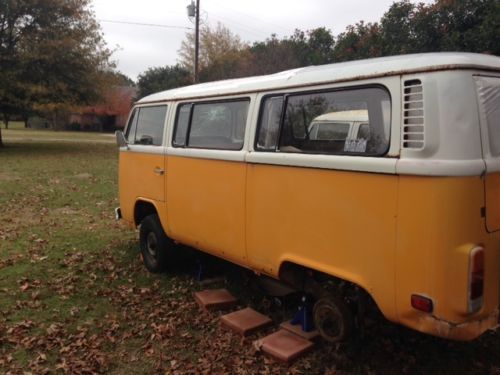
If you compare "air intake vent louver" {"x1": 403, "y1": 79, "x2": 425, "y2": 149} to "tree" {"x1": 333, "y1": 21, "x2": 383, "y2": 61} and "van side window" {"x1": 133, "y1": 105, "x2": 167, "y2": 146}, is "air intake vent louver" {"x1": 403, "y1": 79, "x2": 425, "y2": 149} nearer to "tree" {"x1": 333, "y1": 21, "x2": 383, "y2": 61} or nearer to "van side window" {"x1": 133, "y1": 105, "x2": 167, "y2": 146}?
"van side window" {"x1": 133, "y1": 105, "x2": 167, "y2": 146}

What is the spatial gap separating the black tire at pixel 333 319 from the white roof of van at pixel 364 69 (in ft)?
5.36

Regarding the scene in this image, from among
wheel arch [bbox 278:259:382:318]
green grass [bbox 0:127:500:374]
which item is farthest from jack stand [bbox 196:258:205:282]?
wheel arch [bbox 278:259:382:318]

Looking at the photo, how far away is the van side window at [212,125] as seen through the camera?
4285 millimetres

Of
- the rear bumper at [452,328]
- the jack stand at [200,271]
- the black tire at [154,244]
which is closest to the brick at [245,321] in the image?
the jack stand at [200,271]

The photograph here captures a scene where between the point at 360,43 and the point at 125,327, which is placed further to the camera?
the point at 360,43

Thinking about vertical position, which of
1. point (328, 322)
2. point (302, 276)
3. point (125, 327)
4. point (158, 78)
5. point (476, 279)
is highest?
point (158, 78)

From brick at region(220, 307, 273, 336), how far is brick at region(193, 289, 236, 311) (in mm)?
263

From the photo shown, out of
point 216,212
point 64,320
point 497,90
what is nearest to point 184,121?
point 216,212

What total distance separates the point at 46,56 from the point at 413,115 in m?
21.5

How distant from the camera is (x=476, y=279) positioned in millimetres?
2771

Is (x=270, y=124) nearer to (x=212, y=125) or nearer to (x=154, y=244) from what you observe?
(x=212, y=125)

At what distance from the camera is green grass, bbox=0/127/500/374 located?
3.79m

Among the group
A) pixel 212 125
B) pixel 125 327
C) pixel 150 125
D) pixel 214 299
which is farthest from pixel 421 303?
pixel 150 125

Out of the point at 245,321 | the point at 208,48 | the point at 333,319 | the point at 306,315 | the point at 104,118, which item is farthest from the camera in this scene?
the point at 104,118
